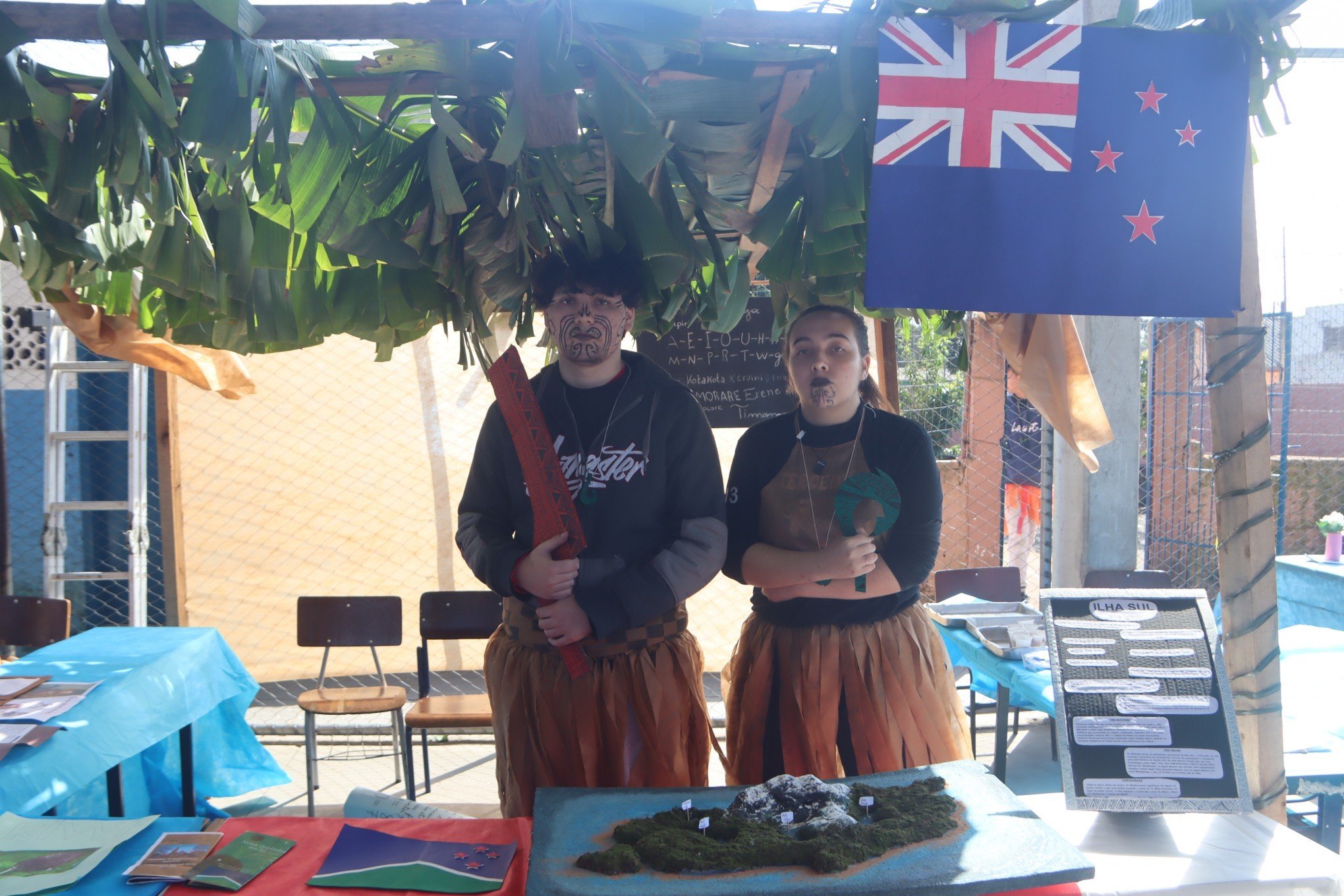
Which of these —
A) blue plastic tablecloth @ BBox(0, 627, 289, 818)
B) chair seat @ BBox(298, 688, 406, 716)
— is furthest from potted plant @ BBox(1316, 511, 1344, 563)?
blue plastic tablecloth @ BBox(0, 627, 289, 818)

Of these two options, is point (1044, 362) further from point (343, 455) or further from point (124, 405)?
point (124, 405)

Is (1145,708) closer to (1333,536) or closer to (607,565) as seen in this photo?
(607,565)

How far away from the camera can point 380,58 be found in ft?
5.60

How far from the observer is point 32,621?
421 cm

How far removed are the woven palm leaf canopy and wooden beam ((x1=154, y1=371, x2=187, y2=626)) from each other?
276 cm

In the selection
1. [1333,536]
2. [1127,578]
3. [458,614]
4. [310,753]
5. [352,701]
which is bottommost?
[310,753]

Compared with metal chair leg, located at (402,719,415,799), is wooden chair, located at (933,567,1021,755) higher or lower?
higher

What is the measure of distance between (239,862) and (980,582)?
13.3 feet

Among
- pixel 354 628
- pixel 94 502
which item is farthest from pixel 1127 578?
pixel 94 502

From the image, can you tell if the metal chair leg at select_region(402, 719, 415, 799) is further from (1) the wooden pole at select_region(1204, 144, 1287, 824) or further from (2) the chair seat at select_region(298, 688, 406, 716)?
(1) the wooden pole at select_region(1204, 144, 1287, 824)

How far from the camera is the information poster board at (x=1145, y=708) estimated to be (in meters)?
1.67

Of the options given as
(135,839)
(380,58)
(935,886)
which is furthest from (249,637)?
(935,886)

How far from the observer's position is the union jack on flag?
163 centimetres

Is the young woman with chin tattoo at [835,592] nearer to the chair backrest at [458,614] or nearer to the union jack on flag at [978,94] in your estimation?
the union jack on flag at [978,94]
